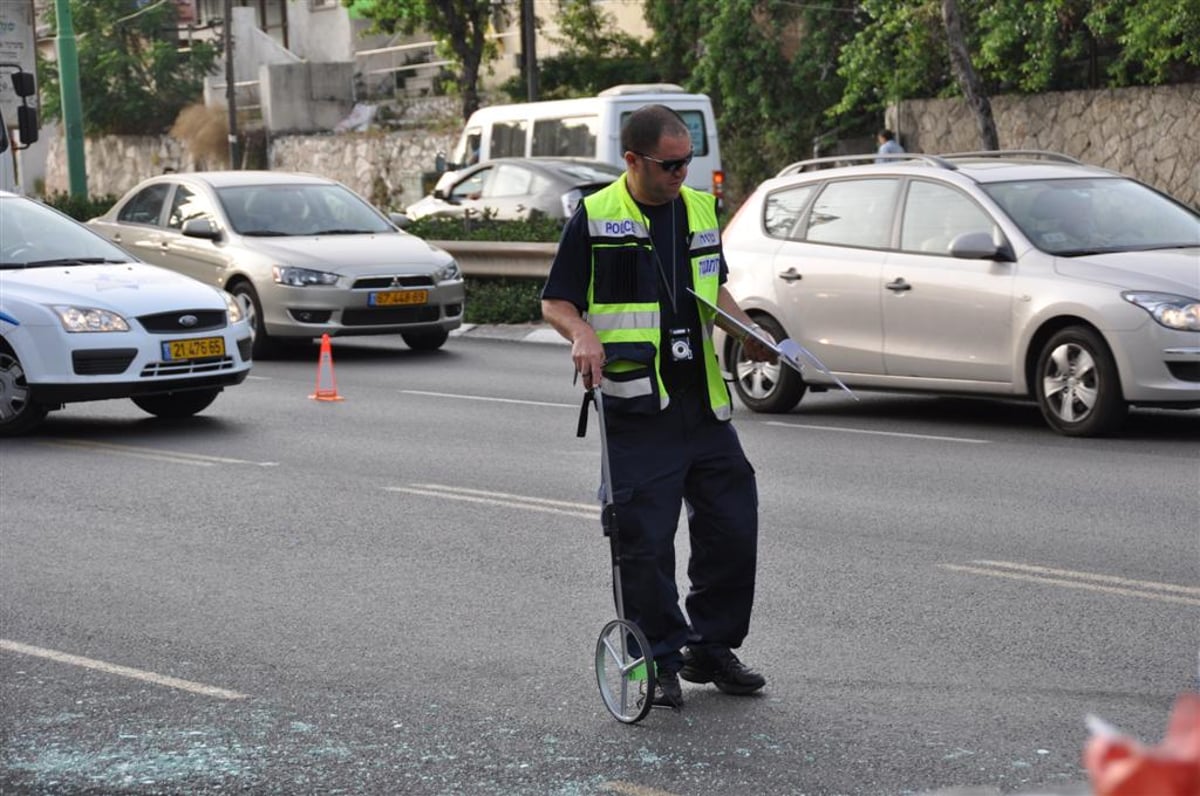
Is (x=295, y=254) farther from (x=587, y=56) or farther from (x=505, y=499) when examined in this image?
(x=587, y=56)

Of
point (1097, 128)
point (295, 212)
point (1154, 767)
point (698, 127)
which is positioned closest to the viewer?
point (1154, 767)

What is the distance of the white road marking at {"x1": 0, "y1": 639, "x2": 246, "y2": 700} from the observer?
6.18 metres

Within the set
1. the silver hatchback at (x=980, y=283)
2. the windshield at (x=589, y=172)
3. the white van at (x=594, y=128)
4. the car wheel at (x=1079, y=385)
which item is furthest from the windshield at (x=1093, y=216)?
the white van at (x=594, y=128)

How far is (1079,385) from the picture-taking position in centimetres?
1188

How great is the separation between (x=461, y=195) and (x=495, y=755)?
2017 centimetres

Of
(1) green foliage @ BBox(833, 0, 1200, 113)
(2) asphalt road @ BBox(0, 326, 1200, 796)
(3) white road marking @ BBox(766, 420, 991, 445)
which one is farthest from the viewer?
(1) green foliage @ BBox(833, 0, 1200, 113)

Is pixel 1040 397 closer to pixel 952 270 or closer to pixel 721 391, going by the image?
pixel 952 270

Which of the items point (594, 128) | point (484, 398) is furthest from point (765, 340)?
point (594, 128)

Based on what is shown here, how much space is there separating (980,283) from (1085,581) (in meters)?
4.93

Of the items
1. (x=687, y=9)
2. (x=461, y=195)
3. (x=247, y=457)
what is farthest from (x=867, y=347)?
(x=687, y=9)

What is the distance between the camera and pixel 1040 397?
39.8ft

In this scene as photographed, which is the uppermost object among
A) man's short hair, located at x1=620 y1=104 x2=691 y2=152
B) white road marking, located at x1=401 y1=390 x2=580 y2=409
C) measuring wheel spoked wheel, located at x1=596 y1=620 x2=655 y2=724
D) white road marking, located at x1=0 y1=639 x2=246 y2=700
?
man's short hair, located at x1=620 y1=104 x2=691 y2=152

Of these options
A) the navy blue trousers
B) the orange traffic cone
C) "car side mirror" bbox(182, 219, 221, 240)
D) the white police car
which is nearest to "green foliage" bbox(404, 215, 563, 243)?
"car side mirror" bbox(182, 219, 221, 240)

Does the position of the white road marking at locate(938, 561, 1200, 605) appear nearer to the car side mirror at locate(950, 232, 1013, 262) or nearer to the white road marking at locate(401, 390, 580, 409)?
the car side mirror at locate(950, 232, 1013, 262)
